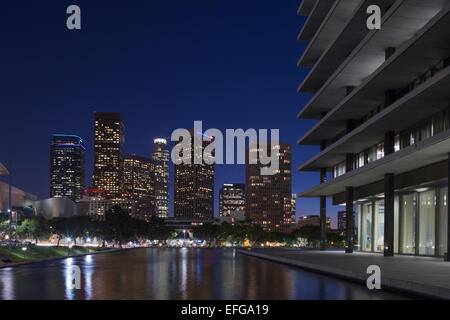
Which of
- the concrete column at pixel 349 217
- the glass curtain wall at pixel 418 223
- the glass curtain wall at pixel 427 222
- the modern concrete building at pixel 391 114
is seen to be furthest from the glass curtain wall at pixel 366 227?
the glass curtain wall at pixel 427 222

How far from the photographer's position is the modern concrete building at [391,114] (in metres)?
29.3

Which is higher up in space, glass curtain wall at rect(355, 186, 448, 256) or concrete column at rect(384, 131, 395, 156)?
concrete column at rect(384, 131, 395, 156)

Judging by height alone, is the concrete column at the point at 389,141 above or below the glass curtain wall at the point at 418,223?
above

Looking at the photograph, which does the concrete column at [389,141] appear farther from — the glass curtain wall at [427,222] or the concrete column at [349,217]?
the concrete column at [349,217]

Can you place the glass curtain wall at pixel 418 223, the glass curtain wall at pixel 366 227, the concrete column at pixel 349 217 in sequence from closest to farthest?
the glass curtain wall at pixel 418 223 < the concrete column at pixel 349 217 < the glass curtain wall at pixel 366 227

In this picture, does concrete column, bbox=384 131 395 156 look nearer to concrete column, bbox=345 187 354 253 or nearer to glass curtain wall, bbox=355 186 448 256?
glass curtain wall, bbox=355 186 448 256

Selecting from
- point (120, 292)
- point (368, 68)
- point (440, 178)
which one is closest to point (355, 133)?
point (368, 68)

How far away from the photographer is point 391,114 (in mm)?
33781

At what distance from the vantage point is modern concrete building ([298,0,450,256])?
29328 millimetres

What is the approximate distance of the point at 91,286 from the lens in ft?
58.6

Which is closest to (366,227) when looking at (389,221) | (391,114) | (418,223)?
(418,223)

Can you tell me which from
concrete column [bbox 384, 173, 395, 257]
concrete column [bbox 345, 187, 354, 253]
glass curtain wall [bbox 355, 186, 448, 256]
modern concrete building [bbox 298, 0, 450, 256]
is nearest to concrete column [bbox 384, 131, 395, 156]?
modern concrete building [bbox 298, 0, 450, 256]

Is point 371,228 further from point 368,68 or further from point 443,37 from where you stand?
point 443,37

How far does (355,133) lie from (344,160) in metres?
16.2
